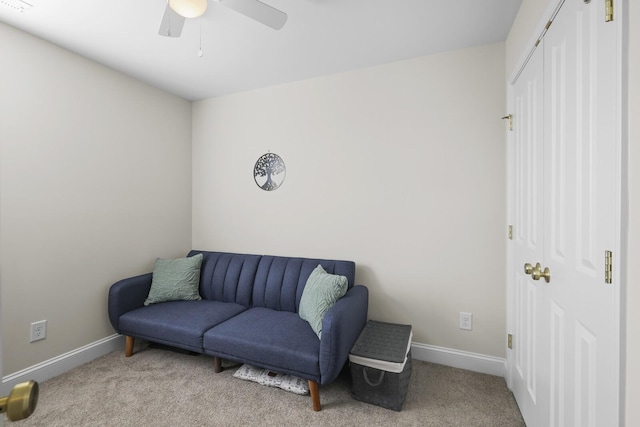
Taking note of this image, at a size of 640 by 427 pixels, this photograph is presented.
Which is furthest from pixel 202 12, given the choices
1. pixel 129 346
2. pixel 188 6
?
pixel 129 346

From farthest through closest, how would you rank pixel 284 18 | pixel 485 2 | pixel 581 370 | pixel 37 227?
1. pixel 37 227
2. pixel 485 2
3. pixel 284 18
4. pixel 581 370

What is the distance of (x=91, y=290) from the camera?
8.21 feet

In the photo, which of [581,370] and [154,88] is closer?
[581,370]

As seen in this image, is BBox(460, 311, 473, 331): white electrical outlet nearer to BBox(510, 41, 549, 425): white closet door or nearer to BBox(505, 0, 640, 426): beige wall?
BBox(510, 41, 549, 425): white closet door

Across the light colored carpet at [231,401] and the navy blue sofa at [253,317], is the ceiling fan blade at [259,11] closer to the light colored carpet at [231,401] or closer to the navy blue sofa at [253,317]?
the navy blue sofa at [253,317]

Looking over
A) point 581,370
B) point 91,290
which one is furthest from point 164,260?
point 581,370

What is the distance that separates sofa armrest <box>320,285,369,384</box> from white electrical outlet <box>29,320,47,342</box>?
208 cm

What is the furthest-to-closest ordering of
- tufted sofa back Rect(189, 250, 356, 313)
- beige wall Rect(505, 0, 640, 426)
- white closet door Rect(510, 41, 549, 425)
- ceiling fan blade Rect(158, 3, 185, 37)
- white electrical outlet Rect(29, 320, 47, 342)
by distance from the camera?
tufted sofa back Rect(189, 250, 356, 313) → white electrical outlet Rect(29, 320, 47, 342) → ceiling fan blade Rect(158, 3, 185, 37) → white closet door Rect(510, 41, 549, 425) → beige wall Rect(505, 0, 640, 426)

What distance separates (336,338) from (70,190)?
2.32 m

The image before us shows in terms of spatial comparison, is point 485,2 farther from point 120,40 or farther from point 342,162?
point 120,40

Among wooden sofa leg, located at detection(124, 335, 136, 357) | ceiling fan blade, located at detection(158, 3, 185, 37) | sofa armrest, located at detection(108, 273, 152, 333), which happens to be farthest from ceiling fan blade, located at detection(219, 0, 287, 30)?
wooden sofa leg, located at detection(124, 335, 136, 357)

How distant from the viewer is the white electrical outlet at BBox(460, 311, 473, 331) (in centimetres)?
232

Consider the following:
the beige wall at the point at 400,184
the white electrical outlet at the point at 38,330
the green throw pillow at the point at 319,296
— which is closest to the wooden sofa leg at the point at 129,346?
the white electrical outlet at the point at 38,330

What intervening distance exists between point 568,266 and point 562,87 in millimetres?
743
